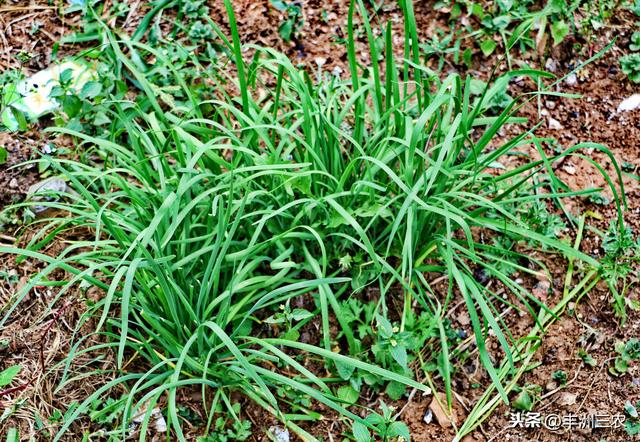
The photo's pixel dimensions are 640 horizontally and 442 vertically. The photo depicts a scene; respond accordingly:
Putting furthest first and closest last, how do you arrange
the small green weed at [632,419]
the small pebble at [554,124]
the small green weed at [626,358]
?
the small pebble at [554,124] < the small green weed at [626,358] < the small green weed at [632,419]

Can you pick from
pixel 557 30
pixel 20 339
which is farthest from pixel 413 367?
pixel 557 30

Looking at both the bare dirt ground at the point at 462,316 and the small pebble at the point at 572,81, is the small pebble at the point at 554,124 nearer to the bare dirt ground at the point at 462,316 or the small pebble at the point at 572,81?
the bare dirt ground at the point at 462,316

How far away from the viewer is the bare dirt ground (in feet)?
6.88

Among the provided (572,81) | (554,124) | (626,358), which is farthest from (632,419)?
(572,81)

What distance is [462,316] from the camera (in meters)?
2.31

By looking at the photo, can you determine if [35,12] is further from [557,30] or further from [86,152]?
[557,30]

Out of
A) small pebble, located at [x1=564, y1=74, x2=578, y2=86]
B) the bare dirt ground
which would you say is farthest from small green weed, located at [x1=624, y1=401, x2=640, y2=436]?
small pebble, located at [x1=564, y1=74, x2=578, y2=86]

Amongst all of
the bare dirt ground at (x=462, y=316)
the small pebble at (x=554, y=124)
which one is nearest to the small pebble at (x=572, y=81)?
the bare dirt ground at (x=462, y=316)

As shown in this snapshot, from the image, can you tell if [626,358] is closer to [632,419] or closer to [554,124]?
[632,419]

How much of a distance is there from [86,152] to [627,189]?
2112 millimetres

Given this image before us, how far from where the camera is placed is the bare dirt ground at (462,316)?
6.88ft

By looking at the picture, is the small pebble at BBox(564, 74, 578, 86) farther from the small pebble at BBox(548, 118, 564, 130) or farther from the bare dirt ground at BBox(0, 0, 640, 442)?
the small pebble at BBox(548, 118, 564, 130)

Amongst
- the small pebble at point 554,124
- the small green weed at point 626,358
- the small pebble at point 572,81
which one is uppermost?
the small pebble at point 572,81

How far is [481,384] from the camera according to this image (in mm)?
2172
